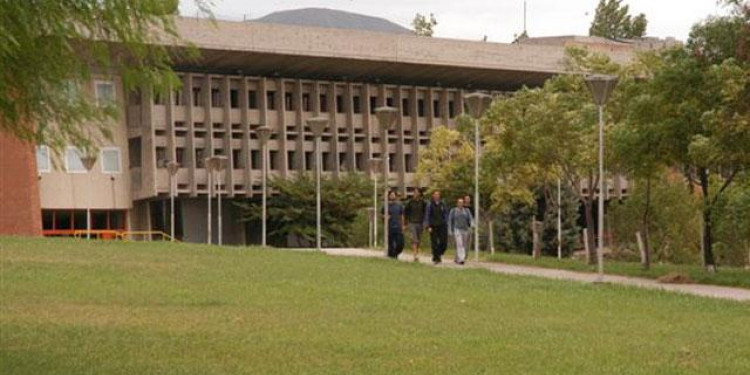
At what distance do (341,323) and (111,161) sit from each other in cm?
5758

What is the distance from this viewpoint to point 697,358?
49.1 feet

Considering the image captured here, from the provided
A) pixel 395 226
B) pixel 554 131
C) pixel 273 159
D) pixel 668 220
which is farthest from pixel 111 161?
pixel 395 226

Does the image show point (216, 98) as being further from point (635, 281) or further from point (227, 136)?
point (635, 281)

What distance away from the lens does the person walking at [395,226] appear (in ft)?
125

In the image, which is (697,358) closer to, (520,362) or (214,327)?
(520,362)

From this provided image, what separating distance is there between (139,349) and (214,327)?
8.81ft

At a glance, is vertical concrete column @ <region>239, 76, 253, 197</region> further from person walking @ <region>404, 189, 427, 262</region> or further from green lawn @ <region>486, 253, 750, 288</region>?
person walking @ <region>404, 189, 427, 262</region>

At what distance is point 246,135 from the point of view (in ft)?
252

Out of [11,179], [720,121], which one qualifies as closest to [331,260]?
[720,121]

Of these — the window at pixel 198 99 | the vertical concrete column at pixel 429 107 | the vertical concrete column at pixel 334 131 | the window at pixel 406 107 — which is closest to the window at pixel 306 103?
the vertical concrete column at pixel 334 131

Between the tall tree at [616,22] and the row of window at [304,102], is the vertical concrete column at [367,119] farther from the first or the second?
the tall tree at [616,22]

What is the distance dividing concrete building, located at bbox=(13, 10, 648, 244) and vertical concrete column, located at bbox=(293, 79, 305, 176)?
0.07 m

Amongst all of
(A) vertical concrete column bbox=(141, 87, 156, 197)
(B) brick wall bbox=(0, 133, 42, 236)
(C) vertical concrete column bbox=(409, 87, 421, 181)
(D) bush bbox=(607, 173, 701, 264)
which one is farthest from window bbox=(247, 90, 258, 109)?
(D) bush bbox=(607, 173, 701, 264)

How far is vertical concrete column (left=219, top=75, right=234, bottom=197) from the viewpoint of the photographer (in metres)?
75.7
